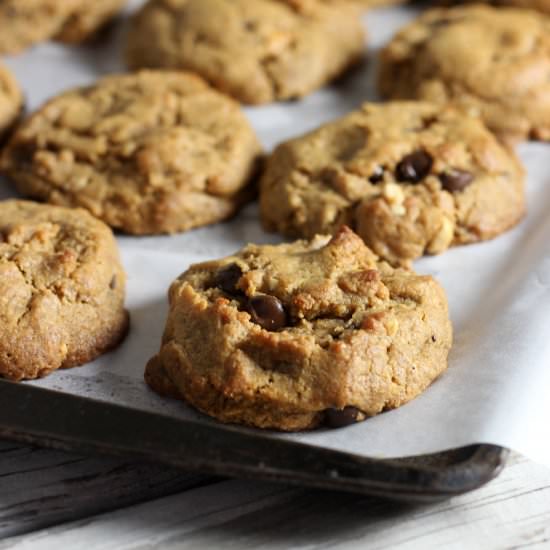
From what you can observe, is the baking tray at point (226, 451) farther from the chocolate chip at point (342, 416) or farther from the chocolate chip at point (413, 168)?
the chocolate chip at point (413, 168)

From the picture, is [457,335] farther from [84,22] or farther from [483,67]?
[84,22]

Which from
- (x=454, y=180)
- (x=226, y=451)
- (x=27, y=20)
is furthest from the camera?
(x=27, y=20)

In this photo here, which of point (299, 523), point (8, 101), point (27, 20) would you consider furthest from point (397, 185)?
point (27, 20)

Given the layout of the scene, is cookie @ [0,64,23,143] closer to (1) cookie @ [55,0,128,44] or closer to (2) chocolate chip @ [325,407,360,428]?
(1) cookie @ [55,0,128,44]

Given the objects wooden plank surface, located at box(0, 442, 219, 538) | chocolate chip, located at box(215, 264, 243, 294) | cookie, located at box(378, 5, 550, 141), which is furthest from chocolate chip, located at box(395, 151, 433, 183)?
wooden plank surface, located at box(0, 442, 219, 538)

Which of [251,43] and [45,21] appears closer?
[251,43]

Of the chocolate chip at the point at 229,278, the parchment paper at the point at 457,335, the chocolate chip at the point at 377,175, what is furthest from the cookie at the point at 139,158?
the chocolate chip at the point at 229,278


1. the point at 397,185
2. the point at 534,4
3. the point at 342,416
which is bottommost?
the point at 342,416

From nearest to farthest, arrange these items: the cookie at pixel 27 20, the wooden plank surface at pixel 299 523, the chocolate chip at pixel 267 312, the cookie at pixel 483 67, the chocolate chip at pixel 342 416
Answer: the wooden plank surface at pixel 299 523, the chocolate chip at pixel 342 416, the chocolate chip at pixel 267 312, the cookie at pixel 483 67, the cookie at pixel 27 20
